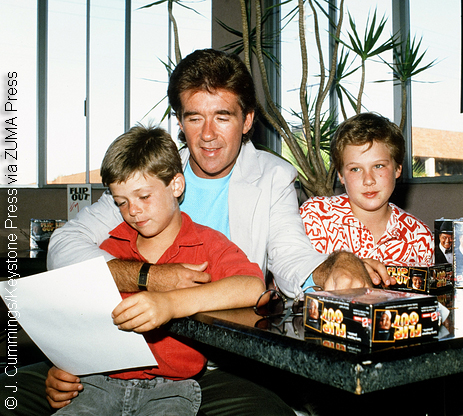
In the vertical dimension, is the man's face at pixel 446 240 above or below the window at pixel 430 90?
below

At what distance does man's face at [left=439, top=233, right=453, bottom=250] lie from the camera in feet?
4.86

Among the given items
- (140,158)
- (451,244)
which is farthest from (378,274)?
(140,158)

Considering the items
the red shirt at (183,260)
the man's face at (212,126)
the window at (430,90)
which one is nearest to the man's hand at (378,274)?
the red shirt at (183,260)

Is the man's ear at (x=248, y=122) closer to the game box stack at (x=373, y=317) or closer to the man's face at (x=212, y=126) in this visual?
the man's face at (x=212, y=126)

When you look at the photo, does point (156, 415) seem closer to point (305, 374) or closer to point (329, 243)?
point (305, 374)

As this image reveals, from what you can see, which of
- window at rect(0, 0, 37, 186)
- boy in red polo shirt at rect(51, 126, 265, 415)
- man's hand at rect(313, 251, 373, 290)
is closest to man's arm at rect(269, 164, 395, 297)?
man's hand at rect(313, 251, 373, 290)

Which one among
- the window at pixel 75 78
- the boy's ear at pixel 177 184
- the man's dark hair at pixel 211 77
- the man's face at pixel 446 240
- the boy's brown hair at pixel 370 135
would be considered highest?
the window at pixel 75 78

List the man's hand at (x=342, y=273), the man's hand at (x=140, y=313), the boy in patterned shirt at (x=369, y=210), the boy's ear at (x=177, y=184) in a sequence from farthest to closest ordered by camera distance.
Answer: the boy in patterned shirt at (x=369, y=210)
the boy's ear at (x=177, y=184)
the man's hand at (x=342, y=273)
the man's hand at (x=140, y=313)

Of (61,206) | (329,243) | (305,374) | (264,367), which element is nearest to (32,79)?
(61,206)

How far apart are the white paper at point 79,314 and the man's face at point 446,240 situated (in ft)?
3.43

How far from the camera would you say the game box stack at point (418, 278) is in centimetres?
124

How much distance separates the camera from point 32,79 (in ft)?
19.7

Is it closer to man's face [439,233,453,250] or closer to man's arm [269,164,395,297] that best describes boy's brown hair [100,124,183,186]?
man's arm [269,164,395,297]

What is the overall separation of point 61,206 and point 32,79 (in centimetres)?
173
